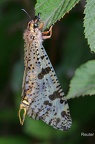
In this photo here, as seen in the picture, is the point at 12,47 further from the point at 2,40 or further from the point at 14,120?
the point at 14,120

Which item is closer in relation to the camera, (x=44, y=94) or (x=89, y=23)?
(x=89, y=23)

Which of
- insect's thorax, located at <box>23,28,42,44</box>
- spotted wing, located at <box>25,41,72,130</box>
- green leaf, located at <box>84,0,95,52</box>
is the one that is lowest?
spotted wing, located at <box>25,41,72,130</box>

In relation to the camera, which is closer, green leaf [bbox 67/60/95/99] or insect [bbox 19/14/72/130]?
insect [bbox 19/14/72/130]

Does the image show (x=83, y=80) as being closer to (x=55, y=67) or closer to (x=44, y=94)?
(x=44, y=94)

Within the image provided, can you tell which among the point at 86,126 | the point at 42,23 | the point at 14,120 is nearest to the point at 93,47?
the point at 42,23

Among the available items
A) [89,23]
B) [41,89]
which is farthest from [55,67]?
[89,23]

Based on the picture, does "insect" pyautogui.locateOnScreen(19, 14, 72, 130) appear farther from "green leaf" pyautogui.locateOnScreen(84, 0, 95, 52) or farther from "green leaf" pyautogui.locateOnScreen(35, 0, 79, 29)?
"green leaf" pyautogui.locateOnScreen(84, 0, 95, 52)

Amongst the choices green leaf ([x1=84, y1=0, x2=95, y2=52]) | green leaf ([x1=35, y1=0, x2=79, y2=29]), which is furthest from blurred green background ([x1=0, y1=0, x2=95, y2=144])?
green leaf ([x1=84, y1=0, x2=95, y2=52])
